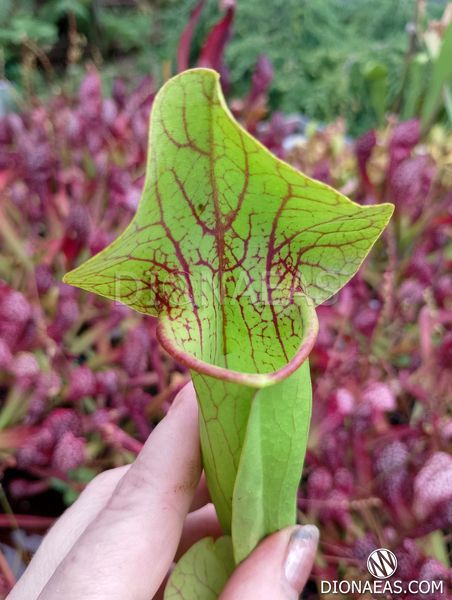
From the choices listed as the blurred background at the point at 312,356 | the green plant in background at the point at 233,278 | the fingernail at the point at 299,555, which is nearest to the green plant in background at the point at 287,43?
the blurred background at the point at 312,356

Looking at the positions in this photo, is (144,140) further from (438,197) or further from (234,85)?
(234,85)

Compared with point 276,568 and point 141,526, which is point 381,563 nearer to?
point 276,568

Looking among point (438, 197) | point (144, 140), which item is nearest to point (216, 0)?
point (144, 140)

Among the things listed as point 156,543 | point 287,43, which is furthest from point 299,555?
point 287,43

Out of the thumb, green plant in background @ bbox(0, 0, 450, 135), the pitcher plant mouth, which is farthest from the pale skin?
green plant in background @ bbox(0, 0, 450, 135)

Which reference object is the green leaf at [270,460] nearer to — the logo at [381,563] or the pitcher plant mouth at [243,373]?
the pitcher plant mouth at [243,373]

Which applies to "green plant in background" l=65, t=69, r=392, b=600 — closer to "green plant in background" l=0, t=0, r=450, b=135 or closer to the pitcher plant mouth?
the pitcher plant mouth

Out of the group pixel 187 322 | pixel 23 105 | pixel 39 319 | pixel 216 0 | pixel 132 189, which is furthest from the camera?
pixel 216 0
